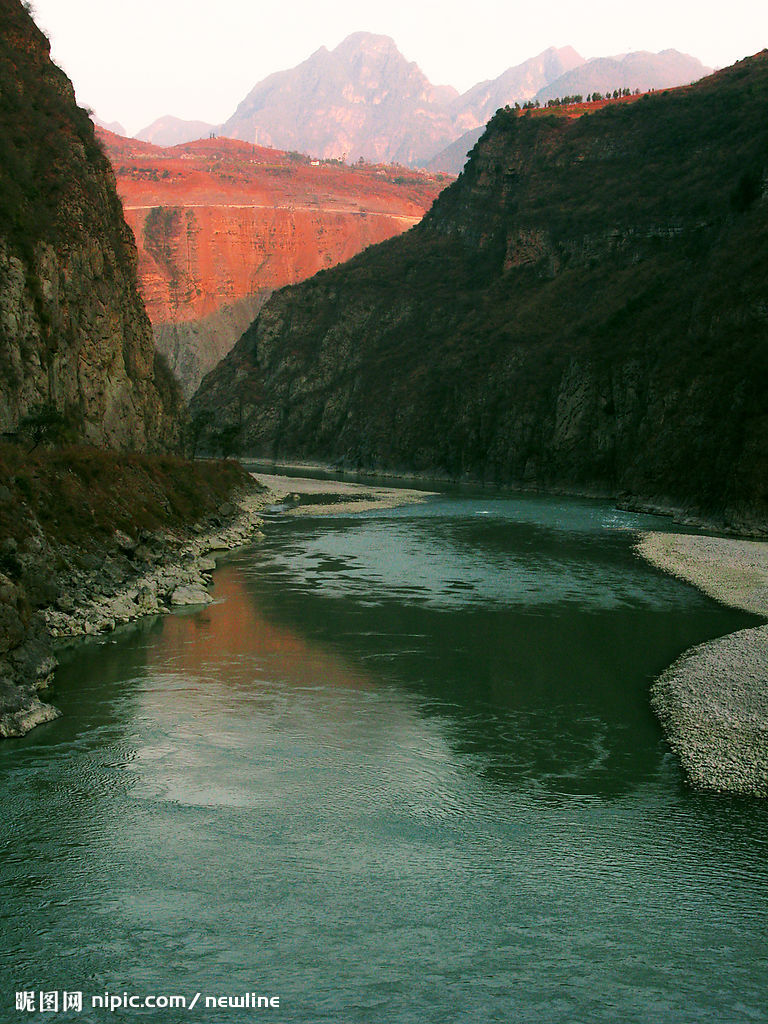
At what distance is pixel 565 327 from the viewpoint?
106 metres

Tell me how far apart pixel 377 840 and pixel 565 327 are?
98.4 metres

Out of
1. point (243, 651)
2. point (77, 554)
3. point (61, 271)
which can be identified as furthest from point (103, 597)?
point (61, 271)

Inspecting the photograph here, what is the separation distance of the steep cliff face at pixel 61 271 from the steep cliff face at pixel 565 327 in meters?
40.1

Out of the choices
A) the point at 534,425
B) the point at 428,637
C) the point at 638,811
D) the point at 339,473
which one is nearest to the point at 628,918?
the point at 638,811

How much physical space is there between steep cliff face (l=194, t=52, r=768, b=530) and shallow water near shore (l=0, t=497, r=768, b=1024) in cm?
3956

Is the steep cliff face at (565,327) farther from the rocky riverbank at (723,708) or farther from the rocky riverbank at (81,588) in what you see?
the rocky riverbank at (81,588)

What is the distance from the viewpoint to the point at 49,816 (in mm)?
14461

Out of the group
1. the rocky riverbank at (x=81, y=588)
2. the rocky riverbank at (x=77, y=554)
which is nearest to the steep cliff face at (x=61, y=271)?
the rocky riverbank at (x=77, y=554)

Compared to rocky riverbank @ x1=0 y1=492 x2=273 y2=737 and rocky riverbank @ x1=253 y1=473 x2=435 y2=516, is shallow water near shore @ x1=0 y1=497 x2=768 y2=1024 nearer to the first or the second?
rocky riverbank @ x1=0 y1=492 x2=273 y2=737

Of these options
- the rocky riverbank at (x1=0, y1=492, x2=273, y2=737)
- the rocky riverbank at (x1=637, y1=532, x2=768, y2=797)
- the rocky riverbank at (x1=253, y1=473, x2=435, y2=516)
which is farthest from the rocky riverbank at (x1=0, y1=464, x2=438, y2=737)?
the rocky riverbank at (x1=253, y1=473, x2=435, y2=516)

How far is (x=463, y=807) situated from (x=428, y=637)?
12820 millimetres

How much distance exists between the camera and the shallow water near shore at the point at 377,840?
10.5 meters

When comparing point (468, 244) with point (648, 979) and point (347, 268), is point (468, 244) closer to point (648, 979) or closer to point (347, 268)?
point (347, 268)

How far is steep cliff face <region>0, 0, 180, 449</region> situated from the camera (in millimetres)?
46812
